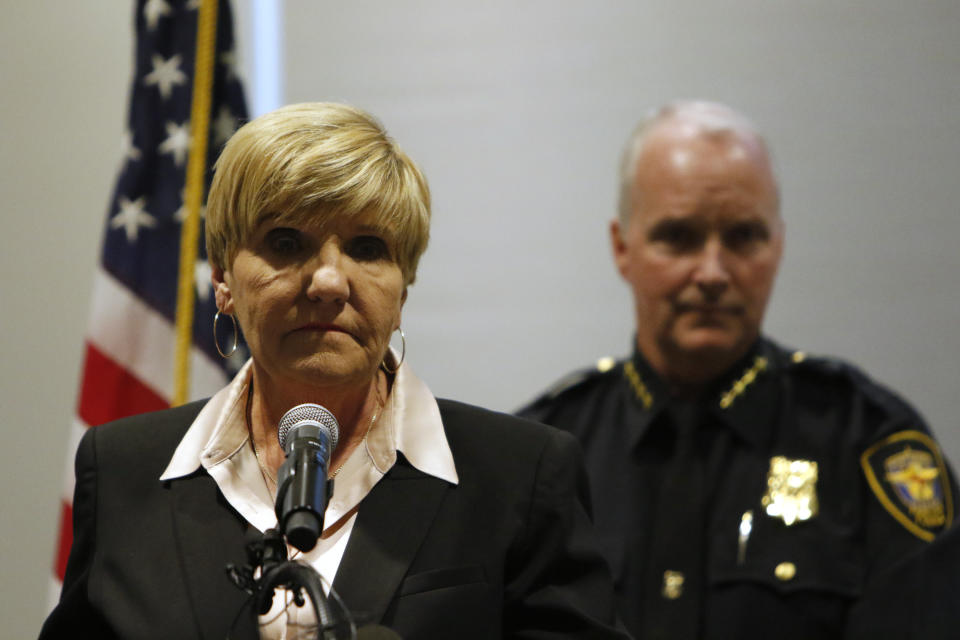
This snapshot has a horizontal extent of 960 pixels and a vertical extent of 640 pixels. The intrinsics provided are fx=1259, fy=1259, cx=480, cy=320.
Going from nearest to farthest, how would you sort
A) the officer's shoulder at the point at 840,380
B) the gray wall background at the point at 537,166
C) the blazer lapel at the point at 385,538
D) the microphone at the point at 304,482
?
the microphone at the point at 304,482 < the blazer lapel at the point at 385,538 < the officer's shoulder at the point at 840,380 < the gray wall background at the point at 537,166

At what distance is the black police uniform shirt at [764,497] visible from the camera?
2.33 metres

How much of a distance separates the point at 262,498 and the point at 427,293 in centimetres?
191

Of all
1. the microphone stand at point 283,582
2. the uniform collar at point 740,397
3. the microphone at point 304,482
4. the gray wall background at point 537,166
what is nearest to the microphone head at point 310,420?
the microphone at point 304,482

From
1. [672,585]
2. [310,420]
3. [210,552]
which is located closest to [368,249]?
[310,420]

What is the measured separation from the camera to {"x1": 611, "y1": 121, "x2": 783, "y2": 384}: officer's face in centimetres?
254

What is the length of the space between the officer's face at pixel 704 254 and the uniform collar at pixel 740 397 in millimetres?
30

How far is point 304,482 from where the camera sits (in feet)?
3.84

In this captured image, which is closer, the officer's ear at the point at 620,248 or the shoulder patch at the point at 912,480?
the shoulder patch at the point at 912,480

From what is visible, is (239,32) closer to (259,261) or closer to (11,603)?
(11,603)

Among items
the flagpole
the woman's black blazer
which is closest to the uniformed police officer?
the flagpole

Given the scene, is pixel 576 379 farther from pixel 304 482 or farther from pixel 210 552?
pixel 304 482

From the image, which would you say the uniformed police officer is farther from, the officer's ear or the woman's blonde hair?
the woman's blonde hair

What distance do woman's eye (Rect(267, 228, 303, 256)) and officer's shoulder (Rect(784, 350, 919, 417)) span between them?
4.69 feet

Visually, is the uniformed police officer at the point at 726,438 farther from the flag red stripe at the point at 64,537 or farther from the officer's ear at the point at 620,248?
the flag red stripe at the point at 64,537
